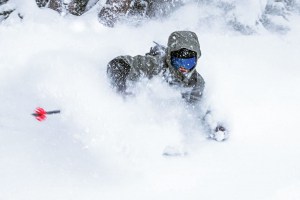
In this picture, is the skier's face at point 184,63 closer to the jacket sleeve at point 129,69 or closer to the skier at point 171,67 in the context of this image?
the skier at point 171,67

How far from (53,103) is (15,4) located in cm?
238

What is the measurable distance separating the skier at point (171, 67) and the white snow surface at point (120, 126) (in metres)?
0.16

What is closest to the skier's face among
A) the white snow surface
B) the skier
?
the skier

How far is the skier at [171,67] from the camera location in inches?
174

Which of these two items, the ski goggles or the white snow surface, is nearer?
the white snow surface

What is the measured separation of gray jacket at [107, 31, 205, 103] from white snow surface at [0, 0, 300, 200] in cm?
17

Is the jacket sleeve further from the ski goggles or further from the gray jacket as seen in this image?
the ski goggles

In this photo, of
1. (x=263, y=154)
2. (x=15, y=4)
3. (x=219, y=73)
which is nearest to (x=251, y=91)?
(x=219, y=73)

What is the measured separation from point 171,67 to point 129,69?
1.79 ft

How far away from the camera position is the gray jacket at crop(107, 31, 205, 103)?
4402 millimetres

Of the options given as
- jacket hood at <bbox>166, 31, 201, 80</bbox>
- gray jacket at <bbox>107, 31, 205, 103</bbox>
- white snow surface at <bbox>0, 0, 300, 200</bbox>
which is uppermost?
jacket hood at <bbox>166, 31, 201, 80</bbox>

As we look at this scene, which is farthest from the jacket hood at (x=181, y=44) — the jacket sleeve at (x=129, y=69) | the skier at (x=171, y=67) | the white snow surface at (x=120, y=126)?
the white snow surface at (x=120, y=126)

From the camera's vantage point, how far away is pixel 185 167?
4098 millimetres

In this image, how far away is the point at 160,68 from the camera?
466cm
